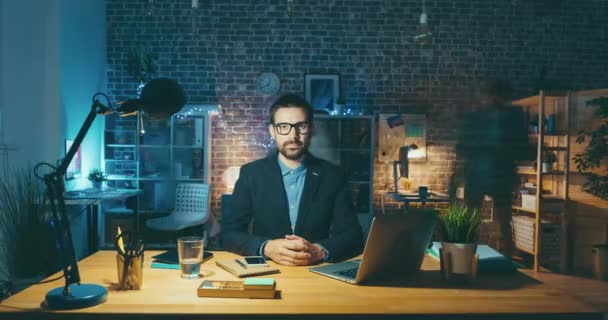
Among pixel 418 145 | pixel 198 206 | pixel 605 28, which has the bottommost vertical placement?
pixel 198 206

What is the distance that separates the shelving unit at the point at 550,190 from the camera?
449 centimetres

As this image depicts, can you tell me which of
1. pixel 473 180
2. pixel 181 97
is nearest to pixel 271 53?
pixel 473 180

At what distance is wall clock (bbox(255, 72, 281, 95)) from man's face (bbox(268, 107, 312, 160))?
3.17 m

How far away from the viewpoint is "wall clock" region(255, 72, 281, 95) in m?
5.40

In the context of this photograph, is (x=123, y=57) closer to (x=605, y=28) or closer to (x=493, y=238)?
(x=493, y=238)

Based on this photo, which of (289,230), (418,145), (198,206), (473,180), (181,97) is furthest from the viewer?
(418,145)

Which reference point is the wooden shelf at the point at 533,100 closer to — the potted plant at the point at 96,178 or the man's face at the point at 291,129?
the man's face at the point at 291,129

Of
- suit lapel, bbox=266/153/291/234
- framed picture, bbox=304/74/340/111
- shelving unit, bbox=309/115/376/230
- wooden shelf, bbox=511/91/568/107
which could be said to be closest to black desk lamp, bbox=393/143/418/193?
shelving unit, bbox=309/115/376/230

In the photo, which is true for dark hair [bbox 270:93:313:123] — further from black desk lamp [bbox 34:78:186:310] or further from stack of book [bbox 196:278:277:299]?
stack of book [bbox 196:278:277:299]

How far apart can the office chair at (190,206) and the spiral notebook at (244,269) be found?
3.32 meters

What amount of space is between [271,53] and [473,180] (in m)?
2.76

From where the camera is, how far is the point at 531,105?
212 inches

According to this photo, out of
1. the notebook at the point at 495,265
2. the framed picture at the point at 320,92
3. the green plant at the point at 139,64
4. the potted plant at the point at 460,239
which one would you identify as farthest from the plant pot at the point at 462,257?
the green plant at the point at 139,64

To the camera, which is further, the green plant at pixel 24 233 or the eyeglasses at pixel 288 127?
the green plant at pixel 24 233
